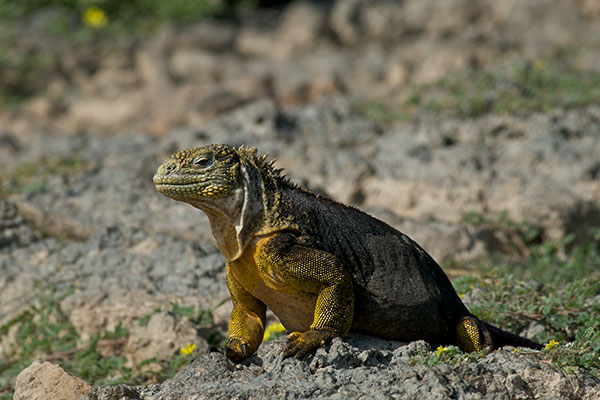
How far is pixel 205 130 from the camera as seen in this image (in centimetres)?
900

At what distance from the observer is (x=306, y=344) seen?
12.0ft

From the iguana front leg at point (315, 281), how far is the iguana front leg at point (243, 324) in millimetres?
331

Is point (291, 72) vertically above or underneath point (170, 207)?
above

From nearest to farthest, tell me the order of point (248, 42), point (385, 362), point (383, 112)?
point (385, 362) → point (383, 112) → point (248, 42)

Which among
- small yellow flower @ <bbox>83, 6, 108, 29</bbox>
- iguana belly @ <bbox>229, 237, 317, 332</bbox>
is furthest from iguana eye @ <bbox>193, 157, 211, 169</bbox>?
small yellow flower @ <bbox>83, 6, 108, 29</bbox>

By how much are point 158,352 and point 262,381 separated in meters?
1.84

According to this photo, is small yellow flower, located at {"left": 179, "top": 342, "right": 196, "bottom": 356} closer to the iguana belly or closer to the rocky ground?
the rocky ground

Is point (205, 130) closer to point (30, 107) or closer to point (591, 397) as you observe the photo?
point (30, 107)

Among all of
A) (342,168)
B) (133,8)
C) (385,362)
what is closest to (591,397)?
(385,362)

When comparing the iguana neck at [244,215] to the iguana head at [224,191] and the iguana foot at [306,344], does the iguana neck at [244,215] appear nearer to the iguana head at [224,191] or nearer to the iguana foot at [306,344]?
the iguana head at [224,191]

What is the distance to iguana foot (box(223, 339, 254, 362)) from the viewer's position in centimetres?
392

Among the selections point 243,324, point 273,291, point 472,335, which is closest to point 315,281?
point 273,291

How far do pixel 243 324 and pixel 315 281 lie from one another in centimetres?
58

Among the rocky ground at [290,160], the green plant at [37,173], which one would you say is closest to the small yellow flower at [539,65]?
the rocky ground at [290,160]
